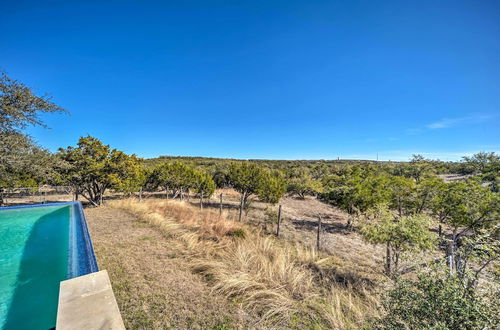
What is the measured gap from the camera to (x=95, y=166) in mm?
10578

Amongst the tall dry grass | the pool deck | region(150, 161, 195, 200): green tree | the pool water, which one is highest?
region(150, 161, 195, 200): green tree

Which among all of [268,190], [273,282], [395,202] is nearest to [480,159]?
[395,202]

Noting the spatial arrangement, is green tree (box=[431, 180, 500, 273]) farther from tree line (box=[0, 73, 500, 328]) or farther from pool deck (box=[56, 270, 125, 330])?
pool deck (box=[56, 270, 125, 330])

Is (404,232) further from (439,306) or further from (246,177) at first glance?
(246,177)

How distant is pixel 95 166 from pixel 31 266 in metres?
6.59

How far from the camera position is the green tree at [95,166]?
10.5 m

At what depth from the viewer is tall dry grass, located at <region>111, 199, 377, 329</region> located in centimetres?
324

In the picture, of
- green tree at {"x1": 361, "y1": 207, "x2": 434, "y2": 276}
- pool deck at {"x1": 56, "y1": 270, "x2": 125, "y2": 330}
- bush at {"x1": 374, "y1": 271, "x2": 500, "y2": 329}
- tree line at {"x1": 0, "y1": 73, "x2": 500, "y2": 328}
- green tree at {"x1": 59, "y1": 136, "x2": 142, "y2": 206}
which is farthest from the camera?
green tree at {"x1": 59, "y1": 136, "x2": 142, "y2": 206}

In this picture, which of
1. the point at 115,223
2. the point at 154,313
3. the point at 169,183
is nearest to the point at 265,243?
the point at 154,313

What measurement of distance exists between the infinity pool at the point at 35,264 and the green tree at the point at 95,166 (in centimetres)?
260

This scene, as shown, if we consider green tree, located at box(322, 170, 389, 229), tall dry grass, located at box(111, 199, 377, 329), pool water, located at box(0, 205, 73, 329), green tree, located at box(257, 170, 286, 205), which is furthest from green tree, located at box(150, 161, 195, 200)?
green tree, located at box(322, 170, 389, 229)

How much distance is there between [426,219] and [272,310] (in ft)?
12.4

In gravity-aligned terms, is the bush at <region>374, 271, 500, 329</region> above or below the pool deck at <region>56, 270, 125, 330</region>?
above

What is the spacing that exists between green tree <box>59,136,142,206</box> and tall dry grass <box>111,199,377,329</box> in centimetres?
737
